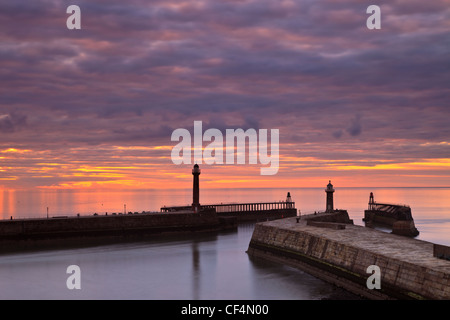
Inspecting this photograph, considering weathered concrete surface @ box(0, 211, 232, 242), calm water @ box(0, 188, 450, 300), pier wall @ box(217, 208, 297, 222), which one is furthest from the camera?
pier wall @ box(217, 208, 297, 222)

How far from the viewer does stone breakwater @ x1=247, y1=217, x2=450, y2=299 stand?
2688 centimetres

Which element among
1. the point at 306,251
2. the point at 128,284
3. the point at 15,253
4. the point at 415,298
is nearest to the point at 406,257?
the point at 415,298

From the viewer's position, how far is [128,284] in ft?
133

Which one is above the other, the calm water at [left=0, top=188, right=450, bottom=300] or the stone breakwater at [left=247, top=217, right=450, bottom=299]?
the stone breakwater at [left=247, top=217, right=450, bottom=299]

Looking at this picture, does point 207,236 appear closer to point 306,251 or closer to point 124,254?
point 124,254

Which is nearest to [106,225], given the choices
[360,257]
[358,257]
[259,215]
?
[358,257]

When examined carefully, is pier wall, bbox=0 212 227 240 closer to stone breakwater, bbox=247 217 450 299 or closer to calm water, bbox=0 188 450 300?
calm water, bbox=0 188 450 300

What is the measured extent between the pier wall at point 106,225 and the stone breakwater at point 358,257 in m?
24.2

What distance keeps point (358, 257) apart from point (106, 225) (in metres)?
45.8

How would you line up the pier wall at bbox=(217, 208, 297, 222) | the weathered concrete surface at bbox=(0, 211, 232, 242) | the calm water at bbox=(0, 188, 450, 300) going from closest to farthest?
the calm water at bbox=(0, 188, 450, 300)
the weathered concrete surface at bbox=(0, 211, 232, 242)
the pier wall at bbox=(217, 208, 297, 222)

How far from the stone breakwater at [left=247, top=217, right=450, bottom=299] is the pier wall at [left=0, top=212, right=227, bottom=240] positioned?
24.2 meters

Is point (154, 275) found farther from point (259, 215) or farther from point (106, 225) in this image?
point (259, 215)

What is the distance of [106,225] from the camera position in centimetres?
7138

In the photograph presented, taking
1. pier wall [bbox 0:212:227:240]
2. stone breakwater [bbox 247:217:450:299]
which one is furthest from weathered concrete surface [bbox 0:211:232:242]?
stone breakwater [bbox 247:217:450:299]
